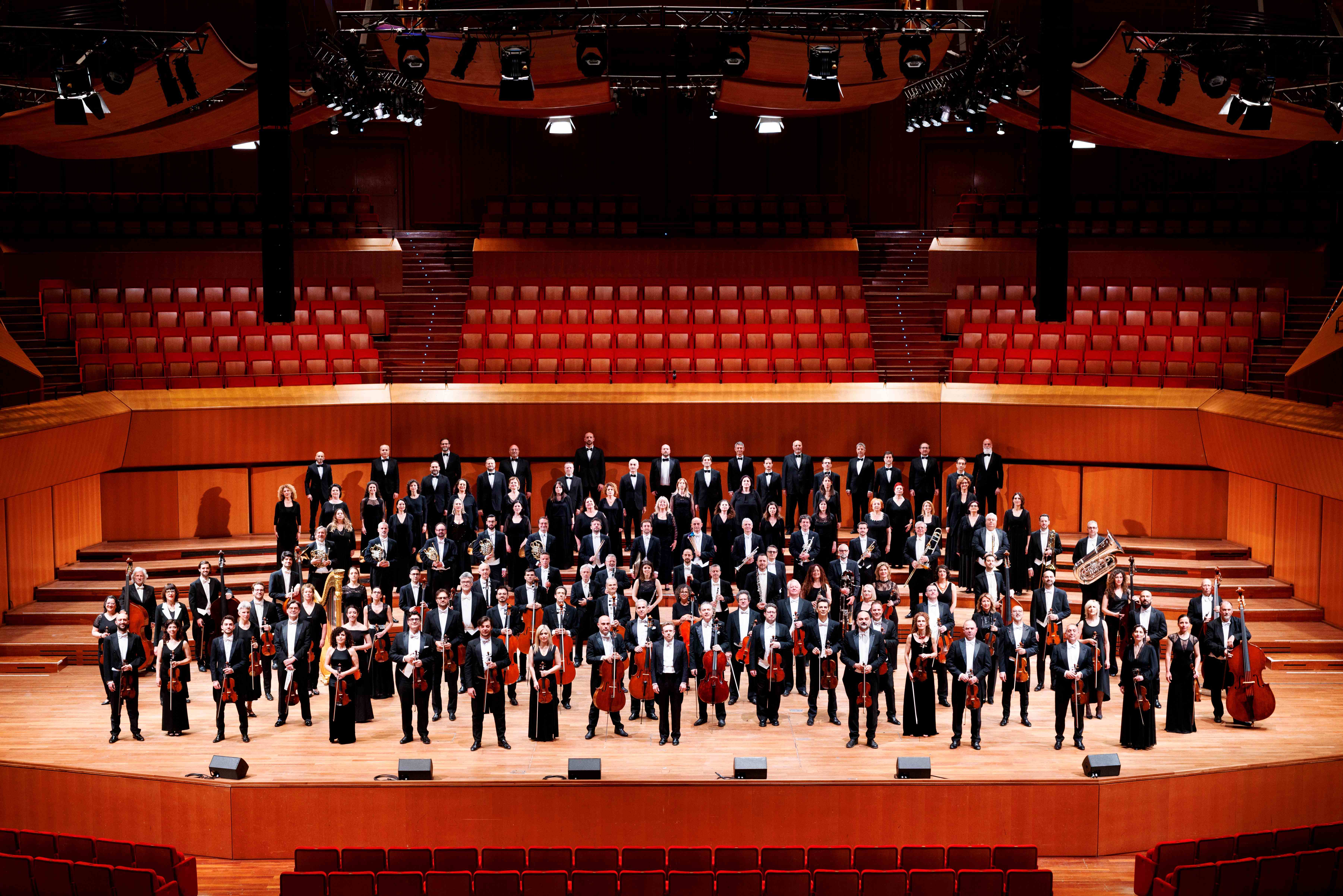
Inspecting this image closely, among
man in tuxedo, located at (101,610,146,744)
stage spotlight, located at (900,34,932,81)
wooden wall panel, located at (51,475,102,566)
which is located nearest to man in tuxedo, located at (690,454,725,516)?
stage spotlight, located at (900,34,932,81)

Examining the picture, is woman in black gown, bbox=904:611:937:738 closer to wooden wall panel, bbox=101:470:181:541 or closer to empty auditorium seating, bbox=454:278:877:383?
empty auditorium seating, bbox=454:278:877:383

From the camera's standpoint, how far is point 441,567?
30.1ft

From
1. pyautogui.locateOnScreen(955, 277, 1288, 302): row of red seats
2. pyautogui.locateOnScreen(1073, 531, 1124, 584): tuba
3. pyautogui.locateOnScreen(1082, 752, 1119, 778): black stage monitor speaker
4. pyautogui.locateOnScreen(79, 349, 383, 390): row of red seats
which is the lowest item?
pyautogui.locateOnScreen(1082, 752, 1119, 778): black stage monitor speaker

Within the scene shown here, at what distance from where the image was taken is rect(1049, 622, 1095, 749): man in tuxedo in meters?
7.66

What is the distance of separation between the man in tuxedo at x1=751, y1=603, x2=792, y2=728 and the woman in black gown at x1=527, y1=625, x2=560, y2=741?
125 centimetres

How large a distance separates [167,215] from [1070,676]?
34.8ft

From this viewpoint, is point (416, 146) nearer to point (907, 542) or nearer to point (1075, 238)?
point (1075, 238)

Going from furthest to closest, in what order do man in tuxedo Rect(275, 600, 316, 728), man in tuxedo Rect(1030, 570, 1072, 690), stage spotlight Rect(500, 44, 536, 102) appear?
stage spotlight Rect(500, 44, 536, 102)
man in tuxedo Rect(1030, 570, 1072, 690)
man in tuxedo Rect(275, 600, 316, 728)

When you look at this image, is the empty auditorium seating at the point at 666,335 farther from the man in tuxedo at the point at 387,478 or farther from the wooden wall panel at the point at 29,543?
the wooden wall panel at the point at 29,543

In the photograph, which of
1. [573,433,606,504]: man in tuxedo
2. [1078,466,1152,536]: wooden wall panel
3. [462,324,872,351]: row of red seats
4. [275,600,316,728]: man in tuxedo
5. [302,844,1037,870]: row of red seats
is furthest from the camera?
[462,324,872,351]: row of red seats

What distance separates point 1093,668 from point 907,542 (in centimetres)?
173

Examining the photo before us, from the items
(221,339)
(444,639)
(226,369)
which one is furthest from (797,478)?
(221,339)

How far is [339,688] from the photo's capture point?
25.3ft

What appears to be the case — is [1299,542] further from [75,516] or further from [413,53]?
[75,516]
